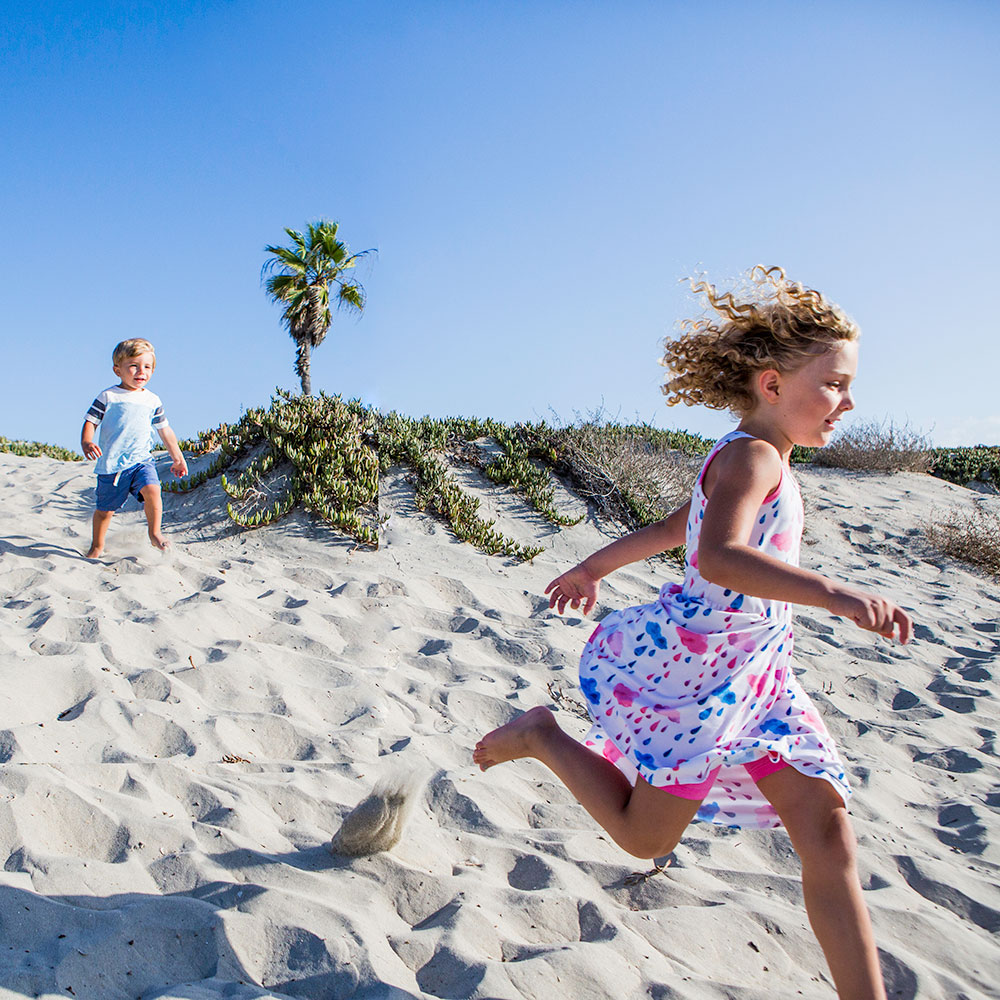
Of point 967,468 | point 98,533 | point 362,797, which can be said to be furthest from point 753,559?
point 967,468

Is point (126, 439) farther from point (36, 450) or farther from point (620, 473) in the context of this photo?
point (36, 450)

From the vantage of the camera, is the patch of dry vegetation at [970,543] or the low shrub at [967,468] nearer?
the patch of dry vegetation at [970,543]

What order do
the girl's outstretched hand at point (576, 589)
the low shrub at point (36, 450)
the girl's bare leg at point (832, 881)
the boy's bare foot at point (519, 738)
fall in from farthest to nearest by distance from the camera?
the low shrub at point (36, 450) → the girl's outstretched hand at point (576, 589) → the boy's bare foot at point (519, 738) → the girl's bare leg at point (832, 881)

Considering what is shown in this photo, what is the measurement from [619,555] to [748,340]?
71 cm

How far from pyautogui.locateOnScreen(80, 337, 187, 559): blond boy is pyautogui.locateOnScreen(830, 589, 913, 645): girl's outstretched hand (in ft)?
16.0

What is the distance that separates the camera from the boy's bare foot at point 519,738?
2.29 m

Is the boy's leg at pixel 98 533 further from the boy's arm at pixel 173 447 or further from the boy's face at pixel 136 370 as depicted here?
the boy's face at pixel 136 370

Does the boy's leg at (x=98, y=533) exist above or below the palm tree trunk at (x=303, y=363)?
below

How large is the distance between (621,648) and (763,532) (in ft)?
1.54

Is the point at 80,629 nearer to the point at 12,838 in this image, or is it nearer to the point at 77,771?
the point at 77,771

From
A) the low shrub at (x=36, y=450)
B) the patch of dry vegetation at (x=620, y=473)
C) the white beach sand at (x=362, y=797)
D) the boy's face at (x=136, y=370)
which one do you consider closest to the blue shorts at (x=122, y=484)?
the white beach sand at (x=362, y=797)

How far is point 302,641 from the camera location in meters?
4.24

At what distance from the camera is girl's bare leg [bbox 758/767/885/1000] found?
68.0 inches

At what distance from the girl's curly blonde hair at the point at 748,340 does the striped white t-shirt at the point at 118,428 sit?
4.30 meters
